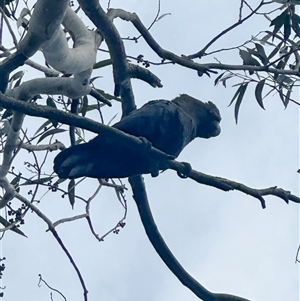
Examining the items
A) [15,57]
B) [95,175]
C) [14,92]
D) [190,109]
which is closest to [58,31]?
[15,57]

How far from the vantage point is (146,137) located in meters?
3.50

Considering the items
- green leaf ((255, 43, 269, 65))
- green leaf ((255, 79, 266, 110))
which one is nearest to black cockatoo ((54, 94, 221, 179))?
green leaf ((255, 79, 266, 110))

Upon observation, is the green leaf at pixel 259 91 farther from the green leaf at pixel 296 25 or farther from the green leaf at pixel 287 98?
the green leaf at pixel 296 25

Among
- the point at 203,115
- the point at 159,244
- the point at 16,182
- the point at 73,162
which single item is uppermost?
the point at 203,115

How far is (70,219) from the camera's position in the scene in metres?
3.91

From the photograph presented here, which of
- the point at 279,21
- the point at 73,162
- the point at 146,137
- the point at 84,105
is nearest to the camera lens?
the point at 73,162

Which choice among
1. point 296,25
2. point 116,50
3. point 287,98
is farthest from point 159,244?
point 296,25

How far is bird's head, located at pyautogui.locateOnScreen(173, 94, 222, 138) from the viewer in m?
3.88

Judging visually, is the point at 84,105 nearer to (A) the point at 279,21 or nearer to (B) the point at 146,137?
(B) the point at 146,137

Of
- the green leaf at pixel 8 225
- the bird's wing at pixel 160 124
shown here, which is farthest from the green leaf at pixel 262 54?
the green leaf at pixel 8 225

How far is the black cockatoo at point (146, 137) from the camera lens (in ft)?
10.3

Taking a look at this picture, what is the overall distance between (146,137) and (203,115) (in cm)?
53

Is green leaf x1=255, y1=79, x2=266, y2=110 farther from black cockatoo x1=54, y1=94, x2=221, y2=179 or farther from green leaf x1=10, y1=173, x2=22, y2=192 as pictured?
green leaf x1=10, y1=173, x2=22, y2=192

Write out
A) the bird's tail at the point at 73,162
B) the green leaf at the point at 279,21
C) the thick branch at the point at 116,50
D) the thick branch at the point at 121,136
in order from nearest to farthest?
the thick branch at the point at 121,136 < the thick branch at the point at 116,50 < the bird's tail at the point at 73,162 < the green leaf at the point at 279,21
